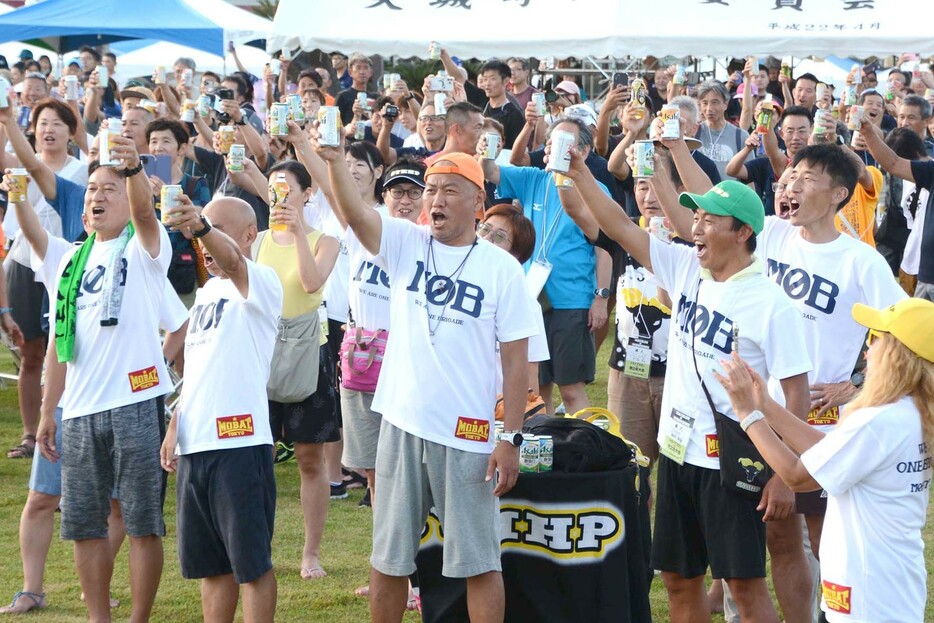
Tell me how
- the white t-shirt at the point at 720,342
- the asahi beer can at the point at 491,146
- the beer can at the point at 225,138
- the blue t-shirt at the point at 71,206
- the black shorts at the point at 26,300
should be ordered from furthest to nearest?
the black shorts at the point at 26,300, the beer can at the point at 225,138, the blue t-shirt at the point at 71,206, the asahi beer can at the point at 491,146, the white t-shirt at the point at 720,342

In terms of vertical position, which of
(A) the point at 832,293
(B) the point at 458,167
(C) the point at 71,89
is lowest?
(A) the point at 832,293

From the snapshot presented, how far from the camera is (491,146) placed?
7047 millimetres

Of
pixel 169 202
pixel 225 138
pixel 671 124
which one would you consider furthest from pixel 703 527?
pixel 225 138

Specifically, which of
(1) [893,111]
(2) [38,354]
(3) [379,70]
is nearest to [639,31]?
(1) [893,111]

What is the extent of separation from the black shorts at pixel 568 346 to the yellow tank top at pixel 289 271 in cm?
163

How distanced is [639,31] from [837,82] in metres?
11.2

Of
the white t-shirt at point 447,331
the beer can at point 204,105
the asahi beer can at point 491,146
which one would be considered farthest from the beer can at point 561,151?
the beer can at point 204,105

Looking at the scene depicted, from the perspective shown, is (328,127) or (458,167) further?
(458,167)

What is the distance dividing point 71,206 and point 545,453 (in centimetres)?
384

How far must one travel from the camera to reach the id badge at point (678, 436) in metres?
4.64

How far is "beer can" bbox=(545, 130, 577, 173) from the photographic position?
4688 millimetres

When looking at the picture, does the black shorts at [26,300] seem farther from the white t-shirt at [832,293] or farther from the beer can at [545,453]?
the white t-shirt at [832,293]

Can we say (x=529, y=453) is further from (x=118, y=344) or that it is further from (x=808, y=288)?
(x=118, y=344)

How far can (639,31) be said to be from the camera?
12.6 m
